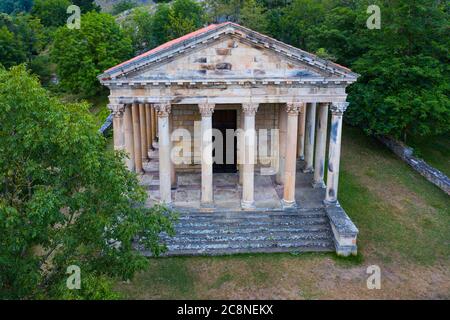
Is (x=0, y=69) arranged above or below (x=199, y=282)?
above

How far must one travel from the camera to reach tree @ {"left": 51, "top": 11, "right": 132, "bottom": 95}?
152 feet

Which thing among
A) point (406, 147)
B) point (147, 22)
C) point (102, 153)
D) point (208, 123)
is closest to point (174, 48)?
point (208, 123)

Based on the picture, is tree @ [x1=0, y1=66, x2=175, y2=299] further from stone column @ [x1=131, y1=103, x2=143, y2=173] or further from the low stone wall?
the low stone wall

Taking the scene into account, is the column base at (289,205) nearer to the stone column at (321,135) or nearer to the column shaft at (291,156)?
the column shaft at (291,156)

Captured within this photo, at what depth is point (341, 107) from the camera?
21141mm

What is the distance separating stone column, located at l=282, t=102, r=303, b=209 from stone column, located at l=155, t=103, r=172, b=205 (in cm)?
591

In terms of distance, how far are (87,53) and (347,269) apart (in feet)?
125

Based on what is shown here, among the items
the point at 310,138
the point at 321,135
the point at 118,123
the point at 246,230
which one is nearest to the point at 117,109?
the point at 118,123

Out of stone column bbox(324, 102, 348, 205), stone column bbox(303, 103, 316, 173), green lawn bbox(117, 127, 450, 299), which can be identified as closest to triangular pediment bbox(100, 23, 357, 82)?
stone column bbox(324, 102, 348, 205)

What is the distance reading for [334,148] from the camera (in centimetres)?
2203

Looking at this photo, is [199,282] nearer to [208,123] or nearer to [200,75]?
[208,123]

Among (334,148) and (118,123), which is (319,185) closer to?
(334,148)

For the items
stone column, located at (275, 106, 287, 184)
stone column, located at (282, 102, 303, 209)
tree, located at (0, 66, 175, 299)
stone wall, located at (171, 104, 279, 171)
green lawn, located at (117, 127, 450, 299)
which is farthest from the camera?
stone wall, located at (171, 104, 279, 171)

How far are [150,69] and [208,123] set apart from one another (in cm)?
378
